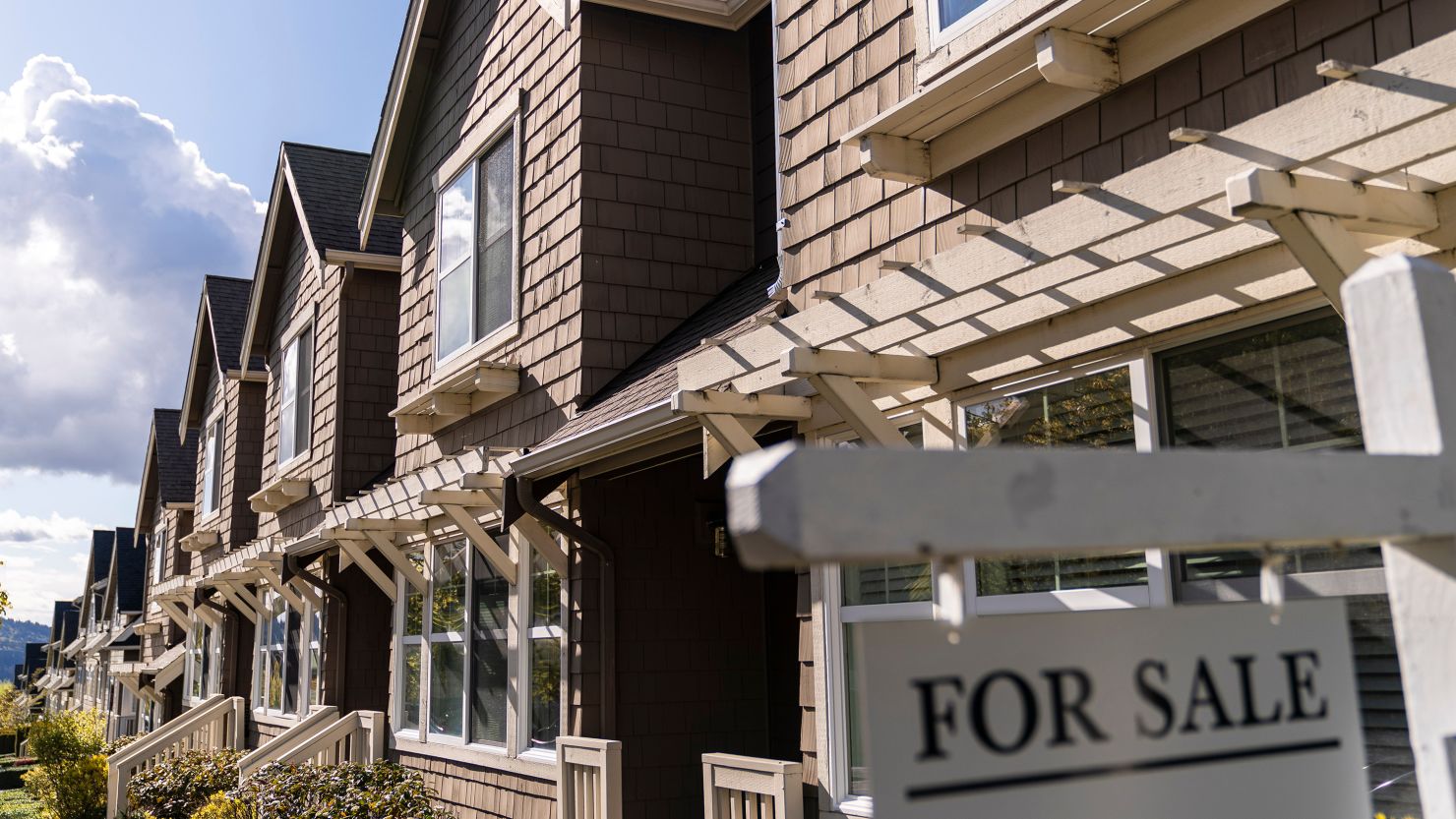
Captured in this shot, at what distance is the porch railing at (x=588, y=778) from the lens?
680cm

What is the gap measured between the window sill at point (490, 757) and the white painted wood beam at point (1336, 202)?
591 cm

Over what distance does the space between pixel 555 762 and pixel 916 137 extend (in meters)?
4.45

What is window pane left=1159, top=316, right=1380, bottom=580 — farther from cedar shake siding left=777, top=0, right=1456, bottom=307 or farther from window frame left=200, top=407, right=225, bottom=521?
window frame left=200, top=407, right=225, bottom=521

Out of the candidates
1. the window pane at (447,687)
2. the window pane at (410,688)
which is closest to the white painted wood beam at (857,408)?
the window pane at (447,687)

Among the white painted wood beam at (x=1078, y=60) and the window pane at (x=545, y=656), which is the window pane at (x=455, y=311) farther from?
the white painted wood beam at (x=1078, y=60)

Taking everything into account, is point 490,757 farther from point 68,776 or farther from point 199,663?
point 199,663

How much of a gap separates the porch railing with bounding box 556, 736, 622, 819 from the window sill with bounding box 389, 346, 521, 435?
258cm

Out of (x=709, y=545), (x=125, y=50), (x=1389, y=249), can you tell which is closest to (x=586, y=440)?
(x=709, y=545)

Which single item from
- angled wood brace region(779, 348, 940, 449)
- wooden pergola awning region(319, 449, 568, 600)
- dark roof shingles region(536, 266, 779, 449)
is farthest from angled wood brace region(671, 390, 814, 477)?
wooden pergola awning region(319, 449, 568, 600)

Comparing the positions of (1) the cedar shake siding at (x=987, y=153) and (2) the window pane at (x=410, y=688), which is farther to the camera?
(2) the window pane at (x=410, y=688)

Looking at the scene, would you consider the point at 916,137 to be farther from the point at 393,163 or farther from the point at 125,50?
the point at 125,50

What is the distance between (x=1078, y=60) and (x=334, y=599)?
1017cm

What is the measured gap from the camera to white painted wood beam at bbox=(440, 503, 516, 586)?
27.5 ft

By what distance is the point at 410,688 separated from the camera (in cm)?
1055
